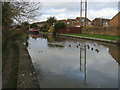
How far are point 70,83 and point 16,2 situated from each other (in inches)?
306

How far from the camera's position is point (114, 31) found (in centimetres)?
2958

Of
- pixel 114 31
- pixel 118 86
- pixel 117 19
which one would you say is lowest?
pixel 118 86

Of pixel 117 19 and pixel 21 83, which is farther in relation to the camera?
pixel 117 19

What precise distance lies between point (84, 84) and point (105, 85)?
29.2 inches

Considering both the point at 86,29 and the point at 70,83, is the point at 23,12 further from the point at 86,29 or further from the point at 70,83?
the point at 86,29

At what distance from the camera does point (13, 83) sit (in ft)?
18.1

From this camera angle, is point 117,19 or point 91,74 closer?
point 91,74

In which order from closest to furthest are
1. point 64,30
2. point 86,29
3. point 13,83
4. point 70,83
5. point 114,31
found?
point 13,83 → point 70,83 → point 114,31 → point 86,29 → point 64,30

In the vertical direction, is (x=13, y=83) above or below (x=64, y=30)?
below

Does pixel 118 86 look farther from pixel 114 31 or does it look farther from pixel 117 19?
pixel 117 19

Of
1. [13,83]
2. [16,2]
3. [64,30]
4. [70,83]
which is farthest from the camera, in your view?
[64,30]

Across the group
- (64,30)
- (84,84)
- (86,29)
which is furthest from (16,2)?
(64,30)

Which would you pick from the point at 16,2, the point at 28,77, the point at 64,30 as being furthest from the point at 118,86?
the point at 64,30

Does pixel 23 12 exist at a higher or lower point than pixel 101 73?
higher
